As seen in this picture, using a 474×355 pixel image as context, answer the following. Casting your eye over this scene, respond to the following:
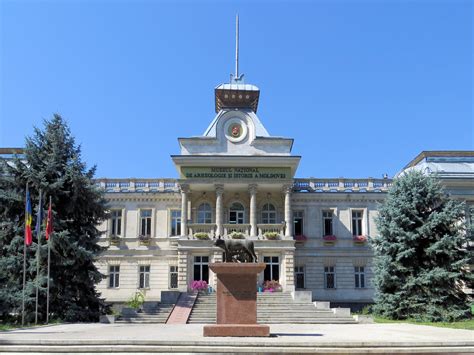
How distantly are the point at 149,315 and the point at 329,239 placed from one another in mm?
15807

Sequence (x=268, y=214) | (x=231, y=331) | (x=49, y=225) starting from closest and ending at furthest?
(x=231, y=331), (x=49, y=225), (x=268, y=214)

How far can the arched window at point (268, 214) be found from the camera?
36.4m

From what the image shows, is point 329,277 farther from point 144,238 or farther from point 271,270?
point 144,238

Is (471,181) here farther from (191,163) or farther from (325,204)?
(191,163)

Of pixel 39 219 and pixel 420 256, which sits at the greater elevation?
pixel 39 219

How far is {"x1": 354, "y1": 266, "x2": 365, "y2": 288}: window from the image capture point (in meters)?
35.9

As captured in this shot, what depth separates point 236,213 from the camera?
36.2 m

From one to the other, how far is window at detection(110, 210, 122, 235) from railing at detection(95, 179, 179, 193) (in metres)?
1.62

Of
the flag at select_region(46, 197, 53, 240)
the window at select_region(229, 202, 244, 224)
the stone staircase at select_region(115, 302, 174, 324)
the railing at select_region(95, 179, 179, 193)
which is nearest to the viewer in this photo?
the flag at select_region(46, 197, 53, 240)

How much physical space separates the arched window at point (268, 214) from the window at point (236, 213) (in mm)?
1609

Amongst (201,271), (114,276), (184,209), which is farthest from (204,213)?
(114,276)

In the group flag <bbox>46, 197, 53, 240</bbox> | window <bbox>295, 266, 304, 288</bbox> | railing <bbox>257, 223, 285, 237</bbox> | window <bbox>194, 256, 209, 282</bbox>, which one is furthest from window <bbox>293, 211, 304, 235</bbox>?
flag <bbox>46, 197, 53, 240</bbox>

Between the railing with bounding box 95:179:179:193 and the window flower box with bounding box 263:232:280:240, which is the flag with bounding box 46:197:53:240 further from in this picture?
the window flower box with bounding box 263:232:280:240

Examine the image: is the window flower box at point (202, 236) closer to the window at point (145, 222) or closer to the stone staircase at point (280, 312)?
the stone staircase at point (280, 312)
